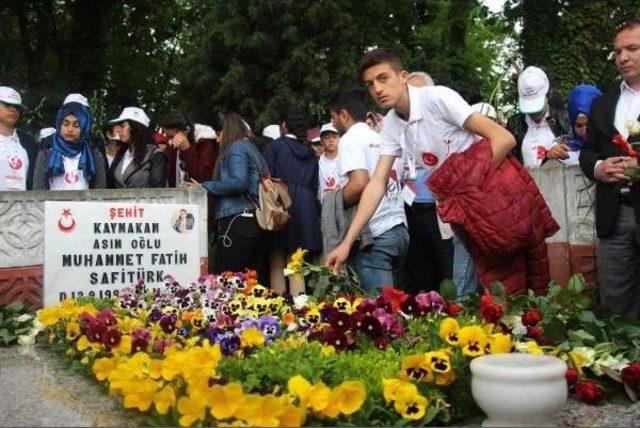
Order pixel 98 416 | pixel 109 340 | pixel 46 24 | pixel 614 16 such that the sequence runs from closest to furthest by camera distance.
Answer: pixel 98 416 < pixel 109 340 < pixel 614 16 < pixel 46 24

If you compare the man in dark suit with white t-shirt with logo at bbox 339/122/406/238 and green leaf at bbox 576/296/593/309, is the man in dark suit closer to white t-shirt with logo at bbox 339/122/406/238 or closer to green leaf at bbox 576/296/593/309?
green leaf at bbox 576/296/593/309

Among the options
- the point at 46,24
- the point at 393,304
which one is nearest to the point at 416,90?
the point at 393,304

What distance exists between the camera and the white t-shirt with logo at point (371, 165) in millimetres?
5672

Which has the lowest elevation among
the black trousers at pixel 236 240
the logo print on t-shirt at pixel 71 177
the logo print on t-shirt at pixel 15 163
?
the black trousers at pixel 236 240

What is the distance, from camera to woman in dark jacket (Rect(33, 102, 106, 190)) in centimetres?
716

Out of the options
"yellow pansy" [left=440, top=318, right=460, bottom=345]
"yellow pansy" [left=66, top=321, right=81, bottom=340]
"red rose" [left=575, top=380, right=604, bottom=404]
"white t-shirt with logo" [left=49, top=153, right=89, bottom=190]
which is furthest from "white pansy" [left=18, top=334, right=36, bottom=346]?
"red rose" [left=575, top=380, right=604, bottom=404]

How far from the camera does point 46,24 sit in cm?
2394

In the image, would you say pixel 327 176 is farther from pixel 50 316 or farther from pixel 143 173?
pixel 50 316

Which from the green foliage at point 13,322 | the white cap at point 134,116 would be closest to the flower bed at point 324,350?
the green foliage at point 13,322

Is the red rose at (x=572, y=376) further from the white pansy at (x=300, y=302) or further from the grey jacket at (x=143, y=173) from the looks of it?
the grey jacket at (x=143, y=173)

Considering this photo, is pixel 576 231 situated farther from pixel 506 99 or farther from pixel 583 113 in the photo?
pixel 506 99

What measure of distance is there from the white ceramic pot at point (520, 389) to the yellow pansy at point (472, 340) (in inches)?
28.4

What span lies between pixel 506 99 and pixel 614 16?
353 cm

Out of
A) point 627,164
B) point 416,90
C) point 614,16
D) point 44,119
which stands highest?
point 614,16
